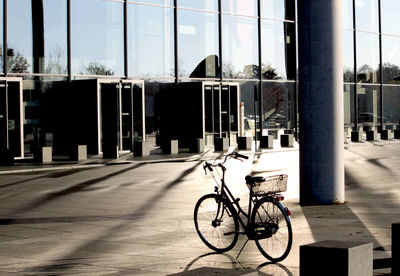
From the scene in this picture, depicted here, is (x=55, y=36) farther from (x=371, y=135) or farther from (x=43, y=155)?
(x=371, y=135)

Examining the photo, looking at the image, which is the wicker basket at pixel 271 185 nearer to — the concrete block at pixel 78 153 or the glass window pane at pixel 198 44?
the concrete block at pixel 78 153

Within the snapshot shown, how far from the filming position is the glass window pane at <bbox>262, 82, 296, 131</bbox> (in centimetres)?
4053

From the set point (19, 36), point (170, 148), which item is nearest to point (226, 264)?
point (170, 148)

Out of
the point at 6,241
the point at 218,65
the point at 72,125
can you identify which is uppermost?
the point at 218,65

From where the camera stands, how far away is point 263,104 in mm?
40500

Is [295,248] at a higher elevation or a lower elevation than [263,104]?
lower

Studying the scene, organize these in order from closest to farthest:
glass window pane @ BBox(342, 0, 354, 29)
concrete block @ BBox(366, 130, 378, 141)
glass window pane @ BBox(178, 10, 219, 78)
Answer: glass window pane @ BBox(178, 10, 219, 78), concrete block @ BBox(366, 130, 378, 141), glass window pane @ BBox(342, 0, 354, 29)

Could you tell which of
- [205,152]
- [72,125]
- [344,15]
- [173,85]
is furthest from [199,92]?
[344,15]

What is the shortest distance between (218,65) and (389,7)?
52.0 ft

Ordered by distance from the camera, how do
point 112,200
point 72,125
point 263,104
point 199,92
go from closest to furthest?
1. point 112,200
2. point 72,125
3. point 199,92
4. point 263,104

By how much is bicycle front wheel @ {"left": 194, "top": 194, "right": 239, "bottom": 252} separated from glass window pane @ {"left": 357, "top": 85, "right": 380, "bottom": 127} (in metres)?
38.7

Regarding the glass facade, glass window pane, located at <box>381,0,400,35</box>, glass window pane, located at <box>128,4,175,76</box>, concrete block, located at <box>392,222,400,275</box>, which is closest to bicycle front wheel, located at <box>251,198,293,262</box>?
concrete block, located at <box>392,222,400,275</box>

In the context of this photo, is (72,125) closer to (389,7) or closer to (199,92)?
(199,92)

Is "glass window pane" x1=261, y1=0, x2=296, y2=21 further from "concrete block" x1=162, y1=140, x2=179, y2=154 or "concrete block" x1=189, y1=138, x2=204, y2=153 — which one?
"concrete block" x1=162, y1=140, x2=179, y2=154
